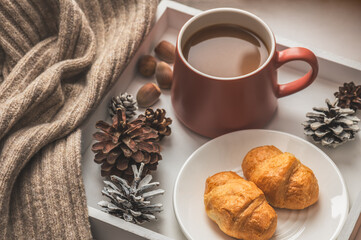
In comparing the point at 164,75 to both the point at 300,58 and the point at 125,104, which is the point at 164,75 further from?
the point at 300,58

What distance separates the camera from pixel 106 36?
855 millimetres

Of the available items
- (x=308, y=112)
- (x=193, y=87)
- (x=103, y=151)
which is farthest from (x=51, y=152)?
(x=308, y=112)

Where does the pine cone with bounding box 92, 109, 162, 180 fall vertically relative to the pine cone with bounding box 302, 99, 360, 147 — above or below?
above

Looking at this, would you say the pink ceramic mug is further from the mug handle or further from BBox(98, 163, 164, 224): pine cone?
BBox(98, 163, 164, 224): pine cone

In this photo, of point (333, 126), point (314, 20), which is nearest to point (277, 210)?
point (333, 126)

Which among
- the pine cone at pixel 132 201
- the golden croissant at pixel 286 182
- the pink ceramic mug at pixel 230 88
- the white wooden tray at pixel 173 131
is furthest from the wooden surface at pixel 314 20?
the pine cone at pixel 132 201

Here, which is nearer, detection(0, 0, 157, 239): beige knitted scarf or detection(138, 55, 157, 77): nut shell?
detection(0, 0, 157, 239): beige knitted scarf

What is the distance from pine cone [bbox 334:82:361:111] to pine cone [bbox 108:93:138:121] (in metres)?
0.33

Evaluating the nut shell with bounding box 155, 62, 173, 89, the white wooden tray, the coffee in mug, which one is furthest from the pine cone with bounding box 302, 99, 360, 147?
the nut shell with bounding box 155, 62, 173, 89

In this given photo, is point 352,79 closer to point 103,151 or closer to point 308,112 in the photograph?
point 308,112

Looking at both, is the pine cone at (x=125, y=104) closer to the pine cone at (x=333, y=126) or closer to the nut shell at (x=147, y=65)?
the nut shell at (x=147, y=65)

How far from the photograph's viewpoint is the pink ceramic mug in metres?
0.70

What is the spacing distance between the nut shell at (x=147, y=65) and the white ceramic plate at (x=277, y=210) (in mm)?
181

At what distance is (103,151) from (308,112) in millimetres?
324
